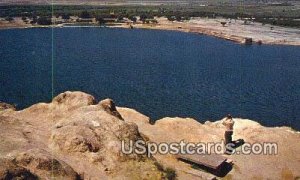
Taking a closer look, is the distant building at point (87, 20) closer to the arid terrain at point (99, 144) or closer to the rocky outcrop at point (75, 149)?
the arid terrain at point (99, 144)

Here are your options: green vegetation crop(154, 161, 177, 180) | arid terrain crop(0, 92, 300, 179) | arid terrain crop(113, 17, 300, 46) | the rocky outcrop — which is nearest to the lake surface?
arid terrain crop(113, 17, 300, 46)

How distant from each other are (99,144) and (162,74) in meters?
53.5

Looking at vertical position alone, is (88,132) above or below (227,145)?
above

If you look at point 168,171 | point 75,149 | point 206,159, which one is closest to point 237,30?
point 206,159

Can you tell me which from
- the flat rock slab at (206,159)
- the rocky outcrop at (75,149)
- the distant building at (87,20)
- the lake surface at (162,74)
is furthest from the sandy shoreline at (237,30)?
the rocky outcrop at (75,149)

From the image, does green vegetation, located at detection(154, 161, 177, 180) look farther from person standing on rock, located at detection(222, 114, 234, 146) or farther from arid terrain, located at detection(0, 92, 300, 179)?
person standing on rock, located at detection(222, 114, 234, 146)

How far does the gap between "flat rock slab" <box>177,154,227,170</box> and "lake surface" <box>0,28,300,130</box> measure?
24.9 meters

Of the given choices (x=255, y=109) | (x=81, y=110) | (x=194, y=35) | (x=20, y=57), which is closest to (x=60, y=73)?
(x=20, y=57)

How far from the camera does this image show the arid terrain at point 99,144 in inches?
901

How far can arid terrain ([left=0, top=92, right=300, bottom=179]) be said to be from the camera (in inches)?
901

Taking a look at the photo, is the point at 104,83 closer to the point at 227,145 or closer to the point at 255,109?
the point at 255,109

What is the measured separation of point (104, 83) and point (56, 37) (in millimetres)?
54957

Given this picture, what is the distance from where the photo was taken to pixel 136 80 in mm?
74312

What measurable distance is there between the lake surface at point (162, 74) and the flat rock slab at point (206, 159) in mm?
24863
